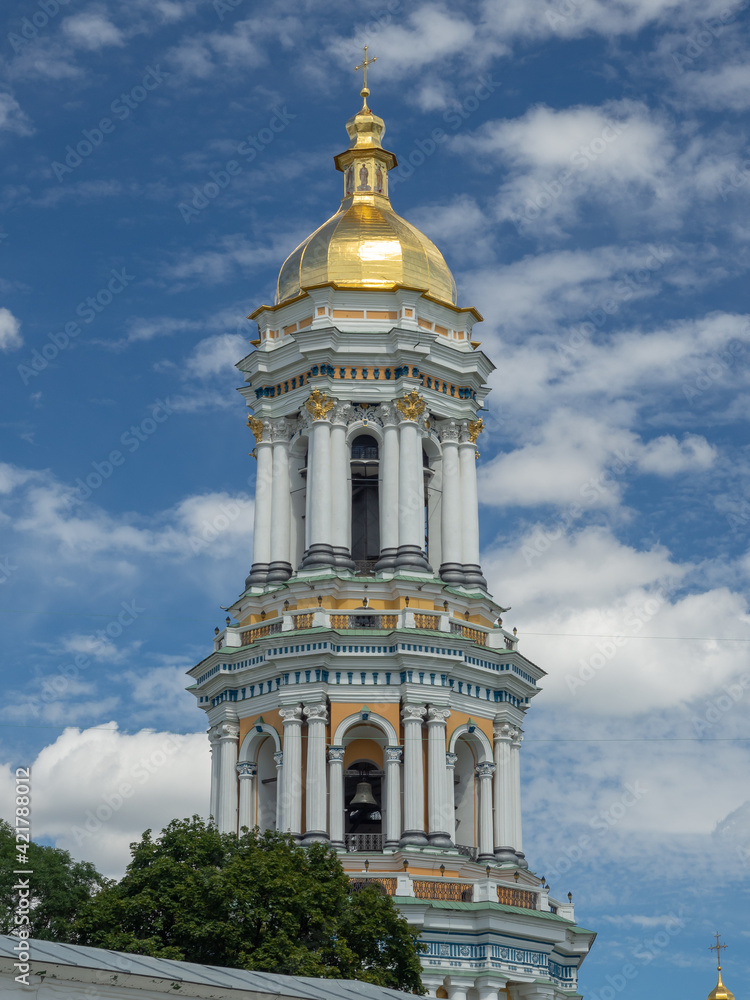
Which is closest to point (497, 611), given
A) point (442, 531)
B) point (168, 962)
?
point (442, 531)

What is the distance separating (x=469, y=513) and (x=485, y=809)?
8.77 metres

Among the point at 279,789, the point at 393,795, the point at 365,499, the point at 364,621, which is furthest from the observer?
the point at 365,499

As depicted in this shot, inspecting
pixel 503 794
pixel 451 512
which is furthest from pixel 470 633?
pixel 503 794

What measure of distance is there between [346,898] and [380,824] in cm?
1054

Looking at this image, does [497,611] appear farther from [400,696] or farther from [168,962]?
[168,962]

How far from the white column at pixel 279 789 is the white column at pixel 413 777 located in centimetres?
321

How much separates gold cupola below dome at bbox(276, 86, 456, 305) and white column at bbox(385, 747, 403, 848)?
566 inches

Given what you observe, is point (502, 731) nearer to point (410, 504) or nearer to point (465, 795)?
point (465, 795)

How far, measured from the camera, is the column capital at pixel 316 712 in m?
44.6

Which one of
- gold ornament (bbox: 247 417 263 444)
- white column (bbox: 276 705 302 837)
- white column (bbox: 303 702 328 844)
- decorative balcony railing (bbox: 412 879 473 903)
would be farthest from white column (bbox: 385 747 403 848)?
gold ornament (bbox: 247 417 263 444)

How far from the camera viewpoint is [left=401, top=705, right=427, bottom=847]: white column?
43406 mm

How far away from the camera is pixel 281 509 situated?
49500 millimetres

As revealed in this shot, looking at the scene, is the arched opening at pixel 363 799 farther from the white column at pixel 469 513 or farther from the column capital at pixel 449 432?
the column capital at pixel 449 432

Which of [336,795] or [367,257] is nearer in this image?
[336,795]
